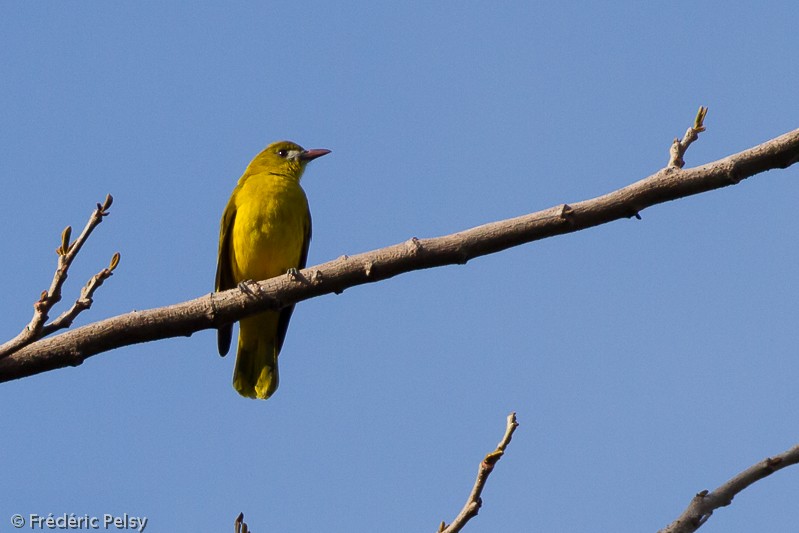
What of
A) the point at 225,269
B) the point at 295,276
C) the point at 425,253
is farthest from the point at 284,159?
the point at 425,253

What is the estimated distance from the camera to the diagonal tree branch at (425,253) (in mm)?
3531

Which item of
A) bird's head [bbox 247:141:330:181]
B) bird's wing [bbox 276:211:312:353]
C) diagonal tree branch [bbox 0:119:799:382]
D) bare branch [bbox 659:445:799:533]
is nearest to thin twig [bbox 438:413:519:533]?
bare branch [bbox 659:445:799:533]

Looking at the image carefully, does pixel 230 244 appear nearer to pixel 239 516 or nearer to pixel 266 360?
pixel 266 360

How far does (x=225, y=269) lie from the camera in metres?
7.55

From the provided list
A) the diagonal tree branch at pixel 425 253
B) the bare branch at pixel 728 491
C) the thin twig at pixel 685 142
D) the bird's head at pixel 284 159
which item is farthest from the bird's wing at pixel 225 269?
the bare branch at pixel 728 491

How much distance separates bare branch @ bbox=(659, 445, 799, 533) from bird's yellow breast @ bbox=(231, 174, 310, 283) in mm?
4858

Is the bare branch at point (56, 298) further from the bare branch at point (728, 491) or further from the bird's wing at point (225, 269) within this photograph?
the bird's wing at point (225, 269)

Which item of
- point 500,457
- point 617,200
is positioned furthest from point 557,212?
point 500,457

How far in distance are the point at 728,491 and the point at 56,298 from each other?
2.31 m

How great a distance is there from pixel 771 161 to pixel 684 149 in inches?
13.4

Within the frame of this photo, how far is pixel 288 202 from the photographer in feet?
24.6

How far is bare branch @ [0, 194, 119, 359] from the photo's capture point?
3.46 meters

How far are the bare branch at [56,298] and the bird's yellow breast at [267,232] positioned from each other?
12.0ft

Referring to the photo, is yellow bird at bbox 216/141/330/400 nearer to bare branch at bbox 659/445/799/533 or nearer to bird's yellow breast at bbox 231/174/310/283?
bird's yellow breast at bbox 231/174/310/283
